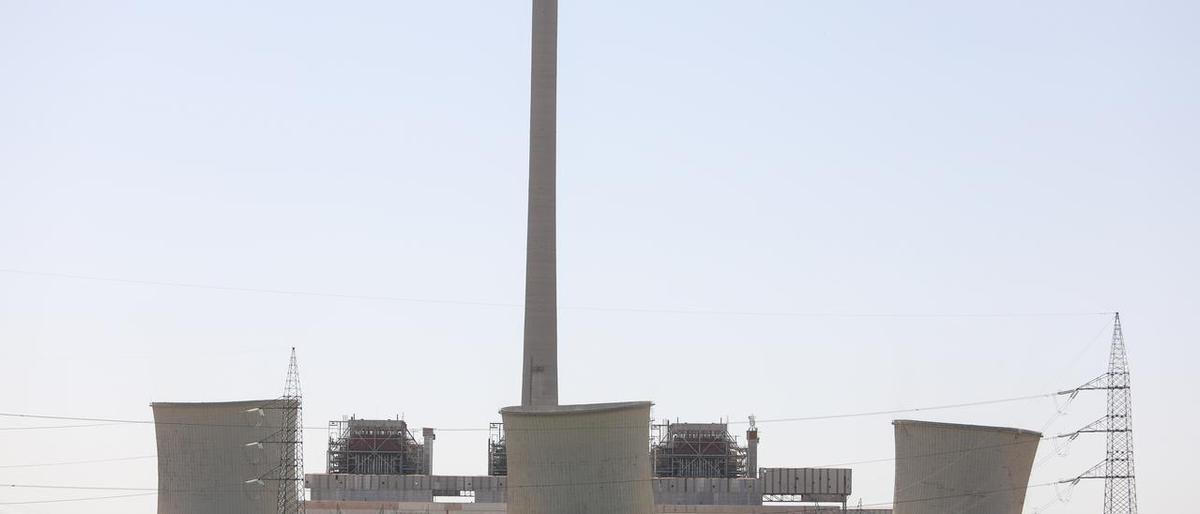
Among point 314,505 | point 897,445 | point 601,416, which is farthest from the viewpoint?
point 314,505

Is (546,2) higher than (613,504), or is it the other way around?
(546,2)

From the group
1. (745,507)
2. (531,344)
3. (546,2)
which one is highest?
(546,2)

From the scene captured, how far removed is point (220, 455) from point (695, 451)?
3428 cm

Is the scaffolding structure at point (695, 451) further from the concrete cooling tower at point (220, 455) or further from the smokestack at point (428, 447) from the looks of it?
the concrete cooling tower at point (220, 455)

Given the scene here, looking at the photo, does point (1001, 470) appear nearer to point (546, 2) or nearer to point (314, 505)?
point (546, 2)

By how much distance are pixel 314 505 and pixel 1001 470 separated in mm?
40819

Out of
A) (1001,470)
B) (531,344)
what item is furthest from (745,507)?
(1001,470)

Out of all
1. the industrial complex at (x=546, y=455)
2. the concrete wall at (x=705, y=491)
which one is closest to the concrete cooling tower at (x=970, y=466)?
the industrial complex at (x=546, y=455)

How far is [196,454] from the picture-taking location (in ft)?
291

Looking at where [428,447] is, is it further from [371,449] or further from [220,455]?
[220,455]

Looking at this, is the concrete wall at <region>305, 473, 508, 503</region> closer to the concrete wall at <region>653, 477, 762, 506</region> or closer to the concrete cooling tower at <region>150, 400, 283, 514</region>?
the concrete wall at <region>653, 477, 762, 506</region>

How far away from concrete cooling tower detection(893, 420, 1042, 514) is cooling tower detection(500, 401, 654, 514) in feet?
41.0

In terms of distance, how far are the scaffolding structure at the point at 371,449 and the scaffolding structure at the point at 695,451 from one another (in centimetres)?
1493

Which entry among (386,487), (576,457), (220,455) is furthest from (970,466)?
(386,487)
